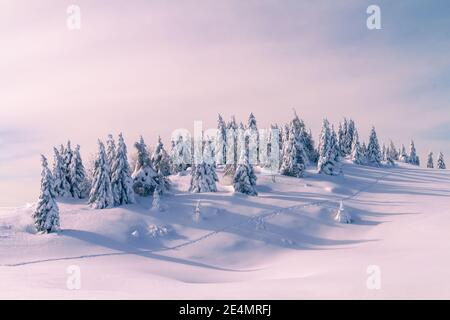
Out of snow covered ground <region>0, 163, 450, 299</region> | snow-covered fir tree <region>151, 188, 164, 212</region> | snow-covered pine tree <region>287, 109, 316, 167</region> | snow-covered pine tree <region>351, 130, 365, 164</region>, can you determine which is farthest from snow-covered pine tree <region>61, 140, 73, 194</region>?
snow-covered pine tree <region>351, 130, 365, 164</region>

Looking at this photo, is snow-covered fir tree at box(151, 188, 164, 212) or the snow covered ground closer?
the snow covered ground

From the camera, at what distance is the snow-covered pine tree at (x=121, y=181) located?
53.4 metres

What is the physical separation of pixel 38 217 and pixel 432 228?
43081 mm

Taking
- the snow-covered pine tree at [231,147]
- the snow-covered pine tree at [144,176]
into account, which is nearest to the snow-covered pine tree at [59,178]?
the snow-covered pine tree at [144,176]

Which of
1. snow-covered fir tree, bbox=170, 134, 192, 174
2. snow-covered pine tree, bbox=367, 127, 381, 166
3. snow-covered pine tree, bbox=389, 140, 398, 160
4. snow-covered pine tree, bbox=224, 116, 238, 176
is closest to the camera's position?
snow-covered pine tree, bbox=224, 116, 238, 176

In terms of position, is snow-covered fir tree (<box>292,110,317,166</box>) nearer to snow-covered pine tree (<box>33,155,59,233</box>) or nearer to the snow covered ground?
the snow covered ground

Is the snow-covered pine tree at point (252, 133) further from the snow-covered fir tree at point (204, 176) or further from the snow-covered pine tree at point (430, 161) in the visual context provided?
the snow-covered pine tree at point (430, 161)

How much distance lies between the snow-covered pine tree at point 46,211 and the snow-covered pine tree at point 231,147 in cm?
3633

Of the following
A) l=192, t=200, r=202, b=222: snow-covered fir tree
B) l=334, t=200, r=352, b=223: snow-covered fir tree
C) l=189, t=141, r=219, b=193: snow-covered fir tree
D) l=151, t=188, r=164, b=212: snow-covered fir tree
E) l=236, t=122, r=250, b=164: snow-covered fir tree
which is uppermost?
l=236, t=122, r=250, b=164: snow-covered fir tree

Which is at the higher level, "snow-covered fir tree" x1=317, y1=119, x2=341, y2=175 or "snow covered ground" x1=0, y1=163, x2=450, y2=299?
"snow-covered fir tree" x1=317, y1=119, x2=341, y2=175

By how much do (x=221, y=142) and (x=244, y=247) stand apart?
45358mm

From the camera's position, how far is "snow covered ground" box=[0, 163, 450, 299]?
61.5 feet

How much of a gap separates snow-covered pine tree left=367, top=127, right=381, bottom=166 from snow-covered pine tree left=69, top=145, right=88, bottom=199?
79.4 metres

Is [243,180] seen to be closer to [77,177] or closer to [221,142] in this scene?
[77,177]
